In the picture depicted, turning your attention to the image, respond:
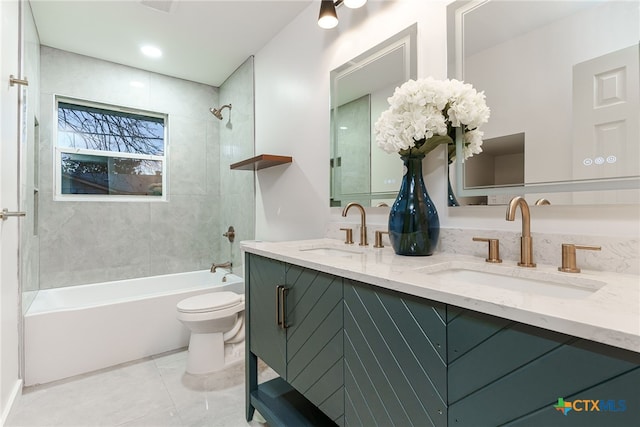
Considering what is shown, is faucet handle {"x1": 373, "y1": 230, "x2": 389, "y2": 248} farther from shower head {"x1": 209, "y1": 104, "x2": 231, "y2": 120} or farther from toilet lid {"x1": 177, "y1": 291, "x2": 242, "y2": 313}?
shower head {"x1": 209, "y1": 104, "x2": 231, "y2": 120}

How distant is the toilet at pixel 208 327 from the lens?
2.06 m

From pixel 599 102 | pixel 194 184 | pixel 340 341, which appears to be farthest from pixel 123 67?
pixel 599 102

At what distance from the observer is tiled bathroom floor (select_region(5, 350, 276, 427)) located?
5.29 feet

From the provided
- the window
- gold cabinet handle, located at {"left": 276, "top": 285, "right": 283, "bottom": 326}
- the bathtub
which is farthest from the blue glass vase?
the window

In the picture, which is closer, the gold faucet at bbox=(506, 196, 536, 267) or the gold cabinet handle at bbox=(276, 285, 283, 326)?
the gold faucet at bbox=(506, 196, 536, 267)

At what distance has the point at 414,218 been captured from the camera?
122 cm

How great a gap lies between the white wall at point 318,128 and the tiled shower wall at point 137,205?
523 mm

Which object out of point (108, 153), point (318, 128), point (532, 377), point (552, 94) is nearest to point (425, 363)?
point (532, 377)

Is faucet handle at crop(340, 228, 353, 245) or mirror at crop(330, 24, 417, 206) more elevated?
mirror at crop(330, 24, 417, 206)

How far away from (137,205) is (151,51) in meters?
1.41

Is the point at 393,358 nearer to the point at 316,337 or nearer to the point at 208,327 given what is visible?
the point at 316,337

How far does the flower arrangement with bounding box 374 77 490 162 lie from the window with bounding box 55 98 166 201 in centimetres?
282

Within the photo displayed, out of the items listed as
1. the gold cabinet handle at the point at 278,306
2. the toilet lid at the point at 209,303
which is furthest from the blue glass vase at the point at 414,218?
the toilet lid at the point at 209,303

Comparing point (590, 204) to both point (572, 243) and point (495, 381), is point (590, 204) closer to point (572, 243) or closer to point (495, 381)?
point (572, 243)
